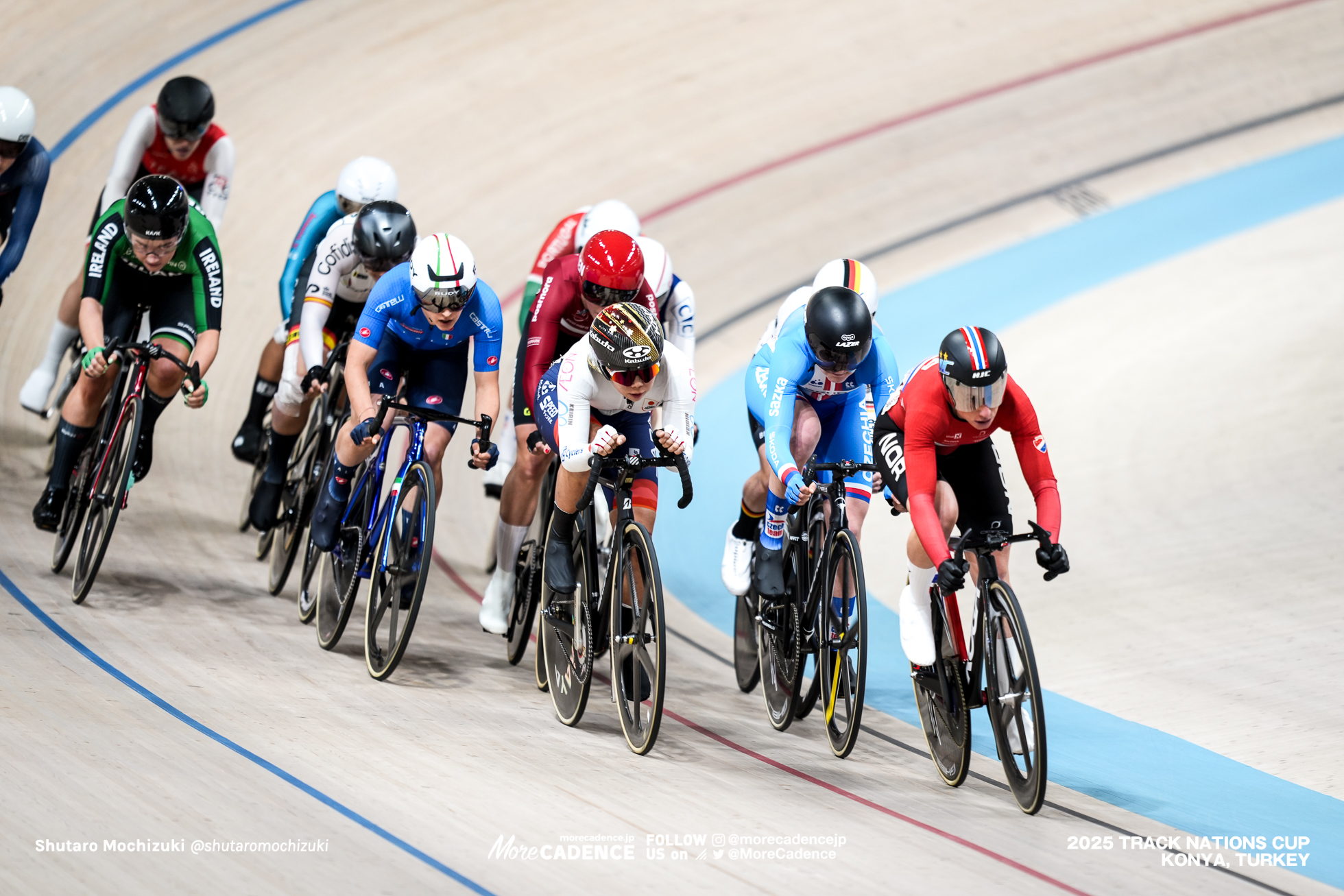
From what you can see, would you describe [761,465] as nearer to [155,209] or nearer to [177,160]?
[155,209]

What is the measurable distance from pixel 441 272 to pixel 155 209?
1049mm

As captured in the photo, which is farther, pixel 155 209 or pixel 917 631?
pixel 155 209

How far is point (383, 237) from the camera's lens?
4.82 meters

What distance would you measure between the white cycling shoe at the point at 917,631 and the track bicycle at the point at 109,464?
248 cm

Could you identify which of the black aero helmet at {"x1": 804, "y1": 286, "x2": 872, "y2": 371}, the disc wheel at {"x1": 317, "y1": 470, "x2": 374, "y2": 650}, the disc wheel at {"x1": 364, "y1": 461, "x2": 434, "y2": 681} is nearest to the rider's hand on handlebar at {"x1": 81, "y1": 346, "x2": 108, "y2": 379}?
the disc wheel at {"x1": 317, "y1": 470, "x2": 374, "y2": 650}

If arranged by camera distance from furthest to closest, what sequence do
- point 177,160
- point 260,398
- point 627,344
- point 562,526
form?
1. point 177,160
2. point 260,398
3. point 562,526
4. point 627,344

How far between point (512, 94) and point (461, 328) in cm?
557

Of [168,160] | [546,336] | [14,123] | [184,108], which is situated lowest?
[546,336]

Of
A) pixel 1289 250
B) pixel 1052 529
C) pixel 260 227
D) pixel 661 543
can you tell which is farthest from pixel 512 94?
pixel 1052 529

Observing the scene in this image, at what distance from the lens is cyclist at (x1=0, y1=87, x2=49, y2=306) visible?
517cm

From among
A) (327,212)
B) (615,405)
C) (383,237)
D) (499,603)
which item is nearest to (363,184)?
(327,212)

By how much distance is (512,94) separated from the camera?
31.9ft

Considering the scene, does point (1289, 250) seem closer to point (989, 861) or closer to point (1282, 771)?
point (1282, 771)

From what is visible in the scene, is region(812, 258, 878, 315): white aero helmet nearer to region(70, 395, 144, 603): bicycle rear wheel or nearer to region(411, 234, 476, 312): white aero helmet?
region(411, 234, 476, 312): white aero helmet
